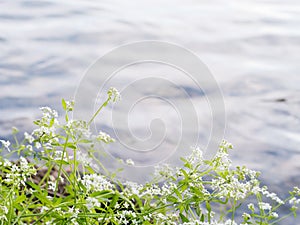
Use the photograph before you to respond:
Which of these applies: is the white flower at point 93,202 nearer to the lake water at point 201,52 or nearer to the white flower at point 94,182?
the white flower at point 94,182

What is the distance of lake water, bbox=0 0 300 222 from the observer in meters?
3.61

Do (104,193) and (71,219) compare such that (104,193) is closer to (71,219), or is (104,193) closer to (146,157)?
(71,219)

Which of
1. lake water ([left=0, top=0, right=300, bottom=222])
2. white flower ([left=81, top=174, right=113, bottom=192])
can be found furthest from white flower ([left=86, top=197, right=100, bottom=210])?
lake water ([left=0, top=0, right=300, bottom=222])

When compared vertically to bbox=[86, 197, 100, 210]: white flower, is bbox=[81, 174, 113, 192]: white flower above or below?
above

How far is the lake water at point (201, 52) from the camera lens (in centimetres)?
361

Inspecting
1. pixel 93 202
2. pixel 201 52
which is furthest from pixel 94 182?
pixel 201 52

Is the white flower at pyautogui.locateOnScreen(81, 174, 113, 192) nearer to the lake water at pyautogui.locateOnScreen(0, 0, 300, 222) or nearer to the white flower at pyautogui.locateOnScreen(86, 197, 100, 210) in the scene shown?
the white flower at pyautogui.locateOnScreen(86, 197, 100, 210)

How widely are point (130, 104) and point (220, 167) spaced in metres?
2.36

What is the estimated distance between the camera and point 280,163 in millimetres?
3389

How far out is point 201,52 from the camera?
15.1 feet

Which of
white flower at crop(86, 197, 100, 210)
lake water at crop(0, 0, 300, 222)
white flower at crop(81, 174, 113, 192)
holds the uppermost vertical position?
lake water at crop(0, 0, 300, 222)

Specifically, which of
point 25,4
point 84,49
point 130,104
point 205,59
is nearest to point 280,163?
point 130,104

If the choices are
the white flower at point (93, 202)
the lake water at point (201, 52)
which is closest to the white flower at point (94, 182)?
the white flower at point (93, 202)

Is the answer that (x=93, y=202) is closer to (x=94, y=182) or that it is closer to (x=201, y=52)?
(x=94, y=182)
